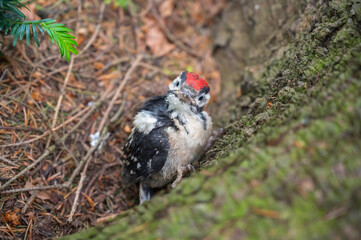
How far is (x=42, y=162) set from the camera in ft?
11.3

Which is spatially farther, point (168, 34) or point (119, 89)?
point (168, 34)

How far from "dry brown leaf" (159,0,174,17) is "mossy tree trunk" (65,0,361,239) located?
3.45 meters

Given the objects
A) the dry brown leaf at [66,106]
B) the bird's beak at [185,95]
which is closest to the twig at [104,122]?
the dry brown leaf at [66,106]

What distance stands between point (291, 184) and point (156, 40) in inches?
155

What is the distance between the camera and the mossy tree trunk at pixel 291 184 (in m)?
1.63

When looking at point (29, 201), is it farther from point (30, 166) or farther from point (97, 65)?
point (97, 65)

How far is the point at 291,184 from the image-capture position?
173 cm

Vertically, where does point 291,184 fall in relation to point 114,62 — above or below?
below

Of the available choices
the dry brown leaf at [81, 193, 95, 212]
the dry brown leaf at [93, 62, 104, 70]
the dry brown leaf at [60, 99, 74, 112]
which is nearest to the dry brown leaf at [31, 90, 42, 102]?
the dry brown leaf at [60, 99, 74, 112]

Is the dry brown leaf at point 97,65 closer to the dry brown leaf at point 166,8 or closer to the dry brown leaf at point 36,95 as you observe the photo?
the dry brown leaf at point 36,95

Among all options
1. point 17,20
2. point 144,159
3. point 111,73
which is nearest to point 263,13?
point 111,73

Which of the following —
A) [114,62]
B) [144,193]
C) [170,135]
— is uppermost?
[114,62]

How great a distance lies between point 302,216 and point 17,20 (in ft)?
10.3

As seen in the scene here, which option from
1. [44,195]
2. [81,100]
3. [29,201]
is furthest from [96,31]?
[29,201]
